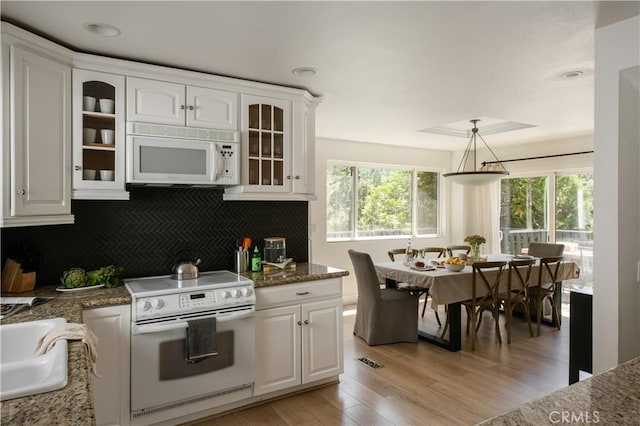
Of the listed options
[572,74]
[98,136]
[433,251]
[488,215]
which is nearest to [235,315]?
[98,136]

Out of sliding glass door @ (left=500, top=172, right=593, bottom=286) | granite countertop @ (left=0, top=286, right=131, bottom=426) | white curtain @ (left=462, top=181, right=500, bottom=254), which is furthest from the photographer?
white curtain @ (left=462, top=181, right=500, bottom=254)

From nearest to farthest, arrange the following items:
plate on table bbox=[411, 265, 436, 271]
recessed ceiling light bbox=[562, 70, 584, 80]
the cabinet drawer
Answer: the cabinet drawer
recessed ceiling light bbox=[562, 70, 584, 80]
plate on table bbox=[411, 265, 436, 271]

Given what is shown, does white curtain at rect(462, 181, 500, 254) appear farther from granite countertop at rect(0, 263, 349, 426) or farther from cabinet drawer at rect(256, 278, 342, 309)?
granite countertop at rect(0, 263, 349, 426)

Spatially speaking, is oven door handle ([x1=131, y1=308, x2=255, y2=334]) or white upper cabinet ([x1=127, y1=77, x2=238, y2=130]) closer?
oven door handle ([x1=131, y1=308, x2=255, y2=334])

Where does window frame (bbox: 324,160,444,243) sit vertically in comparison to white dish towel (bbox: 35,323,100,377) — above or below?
above

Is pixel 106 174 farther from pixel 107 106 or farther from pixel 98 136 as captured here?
pixel 107 106

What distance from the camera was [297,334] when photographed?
308 centimetres

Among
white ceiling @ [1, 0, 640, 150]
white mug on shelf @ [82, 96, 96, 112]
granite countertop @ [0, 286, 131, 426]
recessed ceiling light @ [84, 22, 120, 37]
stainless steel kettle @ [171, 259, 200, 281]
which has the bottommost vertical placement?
granite countertop @ [0, 286, 131, 426]

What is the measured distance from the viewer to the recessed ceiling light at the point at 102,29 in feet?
7.50

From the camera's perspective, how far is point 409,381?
3.38 meters

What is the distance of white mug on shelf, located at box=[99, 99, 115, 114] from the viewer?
2736 mm

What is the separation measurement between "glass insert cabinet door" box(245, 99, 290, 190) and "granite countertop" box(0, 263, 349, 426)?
80 cm

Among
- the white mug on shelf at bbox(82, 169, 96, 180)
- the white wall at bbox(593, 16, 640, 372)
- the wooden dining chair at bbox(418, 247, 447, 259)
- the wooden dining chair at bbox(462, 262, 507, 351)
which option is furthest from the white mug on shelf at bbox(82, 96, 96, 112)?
the wooden dining chair at bbox(418, 247, 447, 259)

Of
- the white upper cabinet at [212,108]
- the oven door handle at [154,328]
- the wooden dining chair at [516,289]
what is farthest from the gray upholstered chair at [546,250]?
the oven door handle at [154,328]
